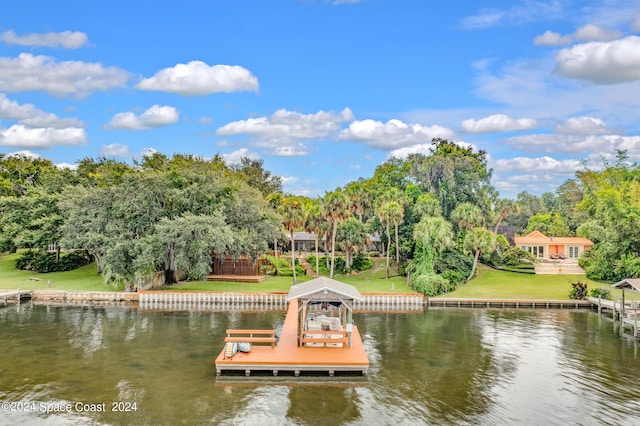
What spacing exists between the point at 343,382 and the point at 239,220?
3116 cm

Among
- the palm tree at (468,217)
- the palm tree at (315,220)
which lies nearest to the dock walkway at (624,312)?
the palm tree at (468,217)

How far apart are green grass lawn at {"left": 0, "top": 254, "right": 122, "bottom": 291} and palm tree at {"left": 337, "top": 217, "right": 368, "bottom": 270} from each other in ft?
80.9

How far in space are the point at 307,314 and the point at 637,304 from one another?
29.4 metres

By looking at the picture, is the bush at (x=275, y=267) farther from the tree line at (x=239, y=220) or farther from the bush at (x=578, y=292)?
the bush at (x=578, y=292)

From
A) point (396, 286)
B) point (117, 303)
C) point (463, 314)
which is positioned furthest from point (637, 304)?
point (117, 303)

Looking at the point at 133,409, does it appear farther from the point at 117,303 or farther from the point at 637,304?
the point at 637,304

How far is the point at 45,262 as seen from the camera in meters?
59.6

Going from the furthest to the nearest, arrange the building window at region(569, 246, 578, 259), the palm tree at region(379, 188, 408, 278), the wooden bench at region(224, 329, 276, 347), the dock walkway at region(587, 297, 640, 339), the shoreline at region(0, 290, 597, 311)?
the building window at region(569, 246, 578, 259) < the palm tree at region(379, 188, 408, 278) < the shoreline at region(0, 290, 597, 311) < the dock walkway at region(587, 297, 640, 339) < the wooden bench at region(224, 329, 276, 347)

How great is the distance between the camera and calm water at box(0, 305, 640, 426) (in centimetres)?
2097

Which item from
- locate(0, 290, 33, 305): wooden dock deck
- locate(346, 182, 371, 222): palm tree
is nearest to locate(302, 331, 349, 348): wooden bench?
locate(0, 290, 33, 305): wooden dock deck

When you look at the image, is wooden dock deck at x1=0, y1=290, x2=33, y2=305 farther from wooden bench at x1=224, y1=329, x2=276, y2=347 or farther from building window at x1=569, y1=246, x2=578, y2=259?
building window at x1=569, y1=246, x2=578, y2=259

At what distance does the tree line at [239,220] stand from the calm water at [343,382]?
9.56m

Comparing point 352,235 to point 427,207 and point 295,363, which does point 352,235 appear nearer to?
point 427,207

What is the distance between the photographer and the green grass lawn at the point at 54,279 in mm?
51094
